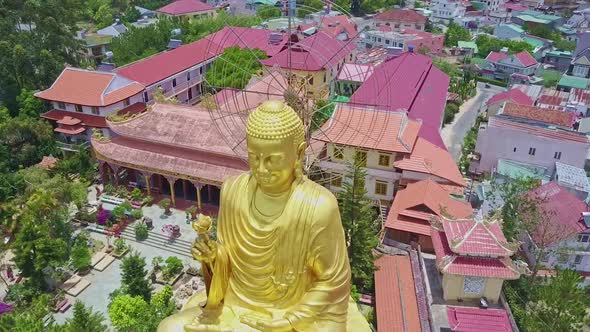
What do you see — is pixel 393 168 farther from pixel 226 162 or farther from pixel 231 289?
pixel 231 289

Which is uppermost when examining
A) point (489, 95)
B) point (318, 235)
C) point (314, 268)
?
point (318, 235)

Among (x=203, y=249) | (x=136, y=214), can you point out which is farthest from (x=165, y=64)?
(x=203, y=249)

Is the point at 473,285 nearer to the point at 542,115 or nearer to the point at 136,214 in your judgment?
the point at 136,214

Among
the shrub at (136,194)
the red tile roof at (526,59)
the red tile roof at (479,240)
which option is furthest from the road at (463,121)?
the shrub at (136,194)

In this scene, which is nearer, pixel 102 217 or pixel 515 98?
pixel 102 217

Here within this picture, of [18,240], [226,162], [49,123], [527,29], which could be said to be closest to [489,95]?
[527,29]
